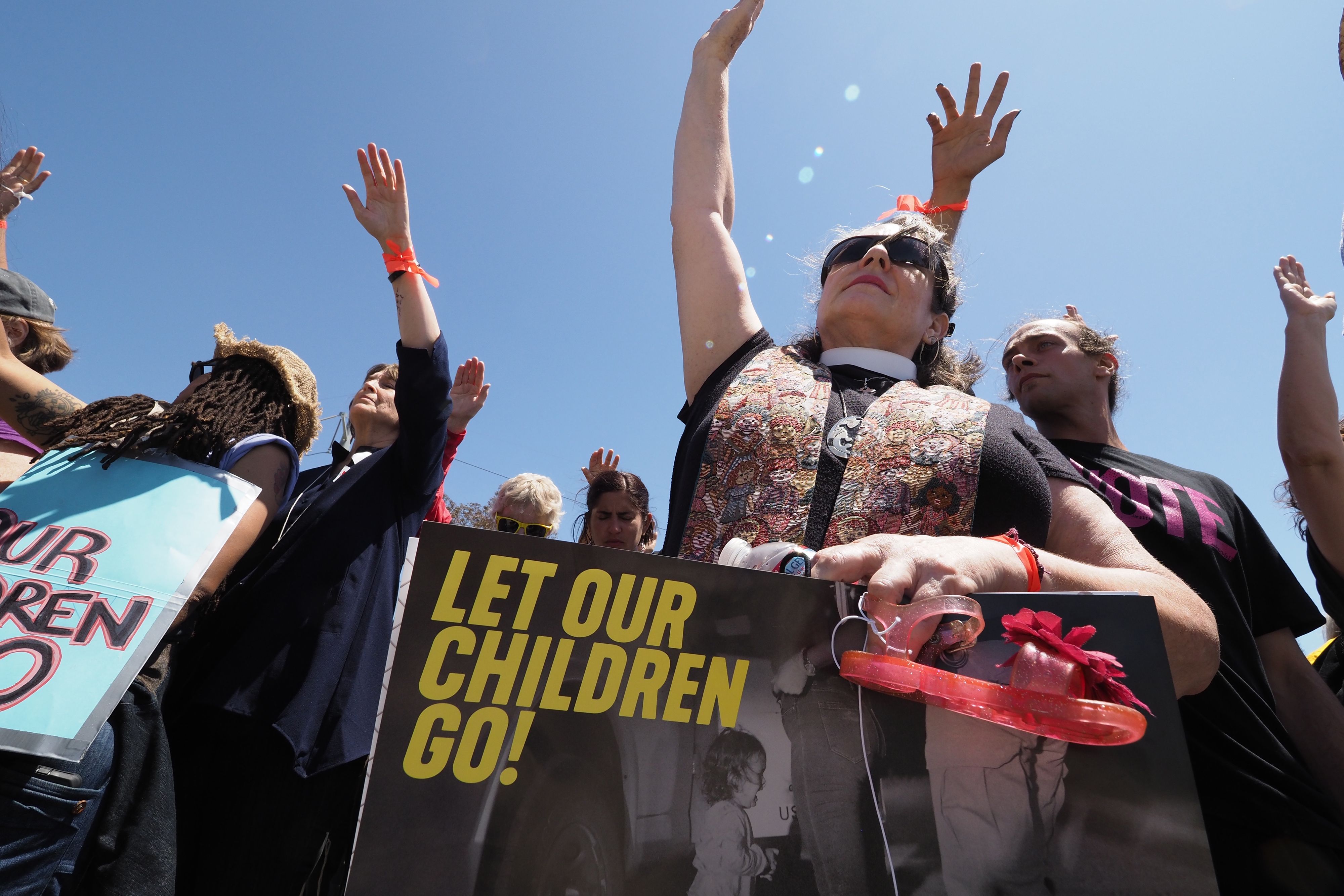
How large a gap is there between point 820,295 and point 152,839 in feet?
6.61

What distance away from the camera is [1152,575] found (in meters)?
1.12

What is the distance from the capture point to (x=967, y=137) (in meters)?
2.46

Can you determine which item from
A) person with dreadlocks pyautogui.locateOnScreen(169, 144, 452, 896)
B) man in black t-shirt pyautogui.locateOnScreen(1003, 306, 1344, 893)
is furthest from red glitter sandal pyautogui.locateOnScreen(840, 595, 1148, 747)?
person with dreadlocks pyautogui.locateOnScreen(169, 144, 452, 896)

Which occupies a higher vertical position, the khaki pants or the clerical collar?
the clerical collar

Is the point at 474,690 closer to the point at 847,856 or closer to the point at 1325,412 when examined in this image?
the point at 847,856

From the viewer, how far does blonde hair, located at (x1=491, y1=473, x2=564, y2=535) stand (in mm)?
4070

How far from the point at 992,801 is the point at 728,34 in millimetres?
1893

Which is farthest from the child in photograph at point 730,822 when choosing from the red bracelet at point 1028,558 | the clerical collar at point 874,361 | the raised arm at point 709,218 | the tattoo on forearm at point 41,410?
the tattoo on forearm at point 41,410

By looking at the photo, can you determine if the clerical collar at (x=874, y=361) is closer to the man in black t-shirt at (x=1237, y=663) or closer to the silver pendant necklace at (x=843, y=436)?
the silver pendant necklace at (x=843, y=436)

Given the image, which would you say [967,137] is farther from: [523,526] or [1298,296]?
[523,526]

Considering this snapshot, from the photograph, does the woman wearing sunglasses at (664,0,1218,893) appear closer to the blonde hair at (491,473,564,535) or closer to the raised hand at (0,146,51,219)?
the blonde hair at (491,473,564,535)

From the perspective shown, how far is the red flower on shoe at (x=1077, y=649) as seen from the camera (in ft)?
2.63

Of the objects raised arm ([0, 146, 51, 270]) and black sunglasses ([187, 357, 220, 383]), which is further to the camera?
raised arm ([0, 146, 51, 270])

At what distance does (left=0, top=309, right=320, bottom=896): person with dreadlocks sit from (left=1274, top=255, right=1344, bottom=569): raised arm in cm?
289
